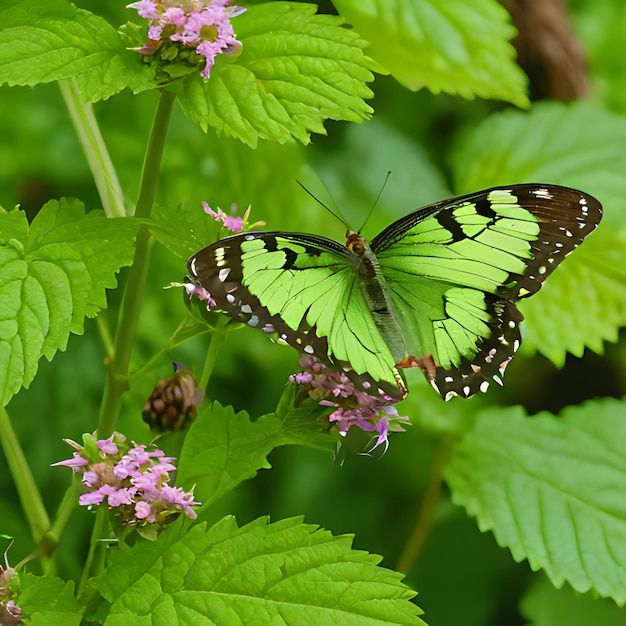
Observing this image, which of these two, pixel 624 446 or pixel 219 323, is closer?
pixel 219 323

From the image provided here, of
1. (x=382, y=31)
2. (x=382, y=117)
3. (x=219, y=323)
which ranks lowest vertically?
(x=219, y=323)

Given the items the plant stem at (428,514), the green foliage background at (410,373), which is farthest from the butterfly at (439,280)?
the plant stem at (428,514)

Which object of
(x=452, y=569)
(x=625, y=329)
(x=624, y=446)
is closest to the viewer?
(x=624, y=446)

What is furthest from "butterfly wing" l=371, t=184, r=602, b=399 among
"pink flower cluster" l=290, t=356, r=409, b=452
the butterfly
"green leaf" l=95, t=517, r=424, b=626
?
"green leaf" l=95, t=517, r=424, b=626

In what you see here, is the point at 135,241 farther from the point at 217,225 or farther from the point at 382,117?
the point at 382,117

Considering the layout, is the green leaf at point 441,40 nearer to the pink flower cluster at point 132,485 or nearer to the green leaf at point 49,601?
the pink flower cluster at point 132,485

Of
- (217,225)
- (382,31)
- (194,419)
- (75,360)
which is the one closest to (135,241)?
(217,225)
